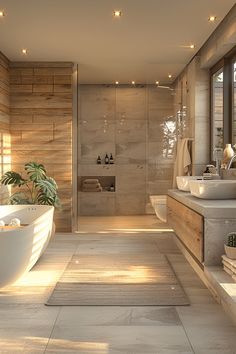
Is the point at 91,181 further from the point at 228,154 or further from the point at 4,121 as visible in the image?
the point at 228,154

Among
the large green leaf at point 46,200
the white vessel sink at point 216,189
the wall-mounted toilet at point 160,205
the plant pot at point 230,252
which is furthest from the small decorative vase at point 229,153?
the large green leaf at point 46,200

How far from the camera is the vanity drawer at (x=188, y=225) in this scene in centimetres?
351

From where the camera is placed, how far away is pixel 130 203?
7531mm

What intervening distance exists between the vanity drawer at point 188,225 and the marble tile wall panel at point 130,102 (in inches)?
93.2

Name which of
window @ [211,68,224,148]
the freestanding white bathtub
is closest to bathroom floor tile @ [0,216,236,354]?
the freestanding white bathtub

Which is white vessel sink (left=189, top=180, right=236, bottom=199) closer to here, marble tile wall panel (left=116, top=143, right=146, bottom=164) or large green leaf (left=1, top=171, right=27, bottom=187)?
large green leaf (left=1, top=171, right=27, bottom=187)

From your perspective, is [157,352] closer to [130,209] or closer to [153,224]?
[153,224]

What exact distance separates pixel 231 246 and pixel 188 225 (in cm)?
87

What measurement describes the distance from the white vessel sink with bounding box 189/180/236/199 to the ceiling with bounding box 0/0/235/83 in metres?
1.69

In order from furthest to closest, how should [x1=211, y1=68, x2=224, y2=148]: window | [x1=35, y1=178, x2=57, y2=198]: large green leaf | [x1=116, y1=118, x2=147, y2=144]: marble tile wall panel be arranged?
1. [x1=116, y1=118, x2=147, y2=144]: marble tile wall panel
2. [x1=35, y1=178, x2=57, y2=198]: large green leaf
3. [x1=211, y1=68, x2=224, y2=148]: window

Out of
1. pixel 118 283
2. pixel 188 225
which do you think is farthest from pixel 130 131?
pixel 118 283

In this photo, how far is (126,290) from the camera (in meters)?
3.56

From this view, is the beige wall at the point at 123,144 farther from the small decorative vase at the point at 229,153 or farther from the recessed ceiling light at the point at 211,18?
the recessed ceiling light at the point at 211,18

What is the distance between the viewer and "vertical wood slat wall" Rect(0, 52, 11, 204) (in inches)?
240
